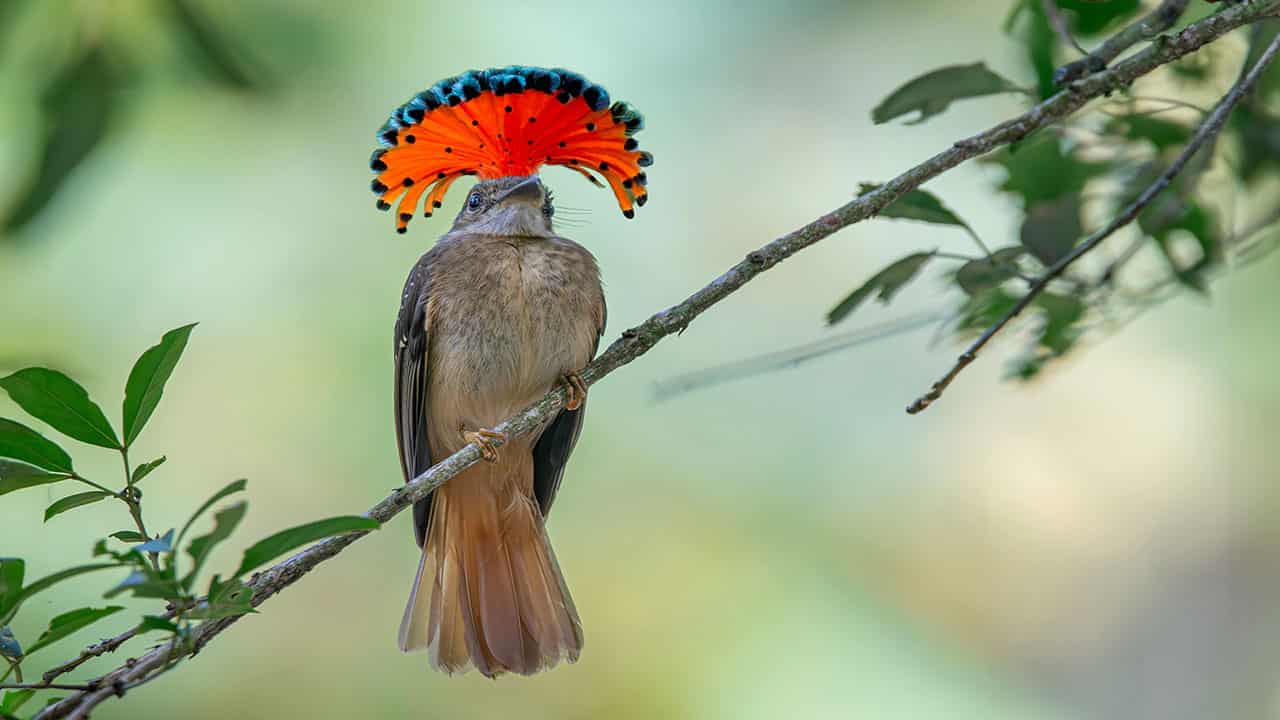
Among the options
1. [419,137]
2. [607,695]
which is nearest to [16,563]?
[419,137]

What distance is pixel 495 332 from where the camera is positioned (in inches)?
125

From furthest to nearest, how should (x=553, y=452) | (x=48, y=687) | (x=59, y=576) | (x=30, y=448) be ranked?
1. (x=553, y=452)
2. (x=30, y=448)
3. (x=48, y=687)
4. (x=59, y=576)

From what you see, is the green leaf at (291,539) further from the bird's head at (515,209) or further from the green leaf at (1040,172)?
the bird's head at (515,209)

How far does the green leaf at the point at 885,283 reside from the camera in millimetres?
2400

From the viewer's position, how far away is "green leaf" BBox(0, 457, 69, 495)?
1.76m

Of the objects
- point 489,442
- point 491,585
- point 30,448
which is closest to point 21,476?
point 30,448

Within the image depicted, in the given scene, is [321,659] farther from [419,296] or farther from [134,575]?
[134,575]

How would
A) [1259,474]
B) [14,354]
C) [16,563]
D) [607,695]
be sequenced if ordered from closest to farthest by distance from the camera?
[16,563] < [14,354] < [607,695] < [1259,474]

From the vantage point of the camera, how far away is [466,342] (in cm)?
322

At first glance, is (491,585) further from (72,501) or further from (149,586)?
(149,586)

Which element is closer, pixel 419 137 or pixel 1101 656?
pixel 419 137

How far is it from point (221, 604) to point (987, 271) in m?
1.60

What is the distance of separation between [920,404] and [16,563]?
145 centimetres

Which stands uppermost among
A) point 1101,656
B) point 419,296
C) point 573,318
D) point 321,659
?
point 419,296
